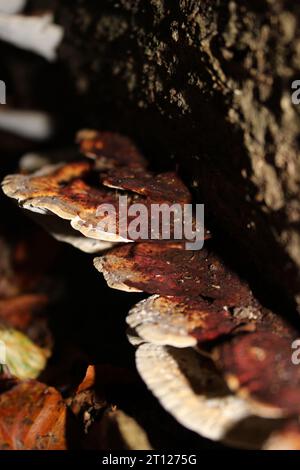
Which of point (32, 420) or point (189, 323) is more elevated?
point (189, 323)

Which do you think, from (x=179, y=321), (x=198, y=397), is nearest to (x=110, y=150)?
(x=179, y=321)

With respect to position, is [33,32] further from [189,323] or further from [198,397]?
[198,397]

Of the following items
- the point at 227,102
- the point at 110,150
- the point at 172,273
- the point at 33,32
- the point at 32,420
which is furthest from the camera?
the point at 33,32

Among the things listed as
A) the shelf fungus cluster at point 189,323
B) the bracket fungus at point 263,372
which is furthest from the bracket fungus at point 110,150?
the bracket fungus at point 263,372

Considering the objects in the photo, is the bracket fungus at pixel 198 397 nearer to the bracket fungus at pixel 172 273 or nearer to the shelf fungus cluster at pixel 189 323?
the shelf fungus cluster at pixel 189 323

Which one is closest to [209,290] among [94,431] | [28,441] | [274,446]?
[274,446]

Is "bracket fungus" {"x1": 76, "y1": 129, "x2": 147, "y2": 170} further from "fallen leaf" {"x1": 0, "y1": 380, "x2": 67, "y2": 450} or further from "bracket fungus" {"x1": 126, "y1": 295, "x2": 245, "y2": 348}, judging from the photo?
"fallen leaf" {"x1": 0, "y1": 380, "x2": 67, "y2": 450}

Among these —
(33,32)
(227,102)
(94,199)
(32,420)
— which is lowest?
(32,420)
